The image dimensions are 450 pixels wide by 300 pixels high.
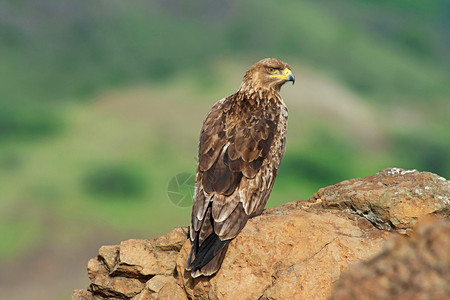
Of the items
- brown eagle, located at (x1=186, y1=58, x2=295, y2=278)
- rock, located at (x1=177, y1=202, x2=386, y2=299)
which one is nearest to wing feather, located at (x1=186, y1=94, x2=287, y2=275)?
brown eagle, located at (x1=186, y1=58, x2=295, y2=278)

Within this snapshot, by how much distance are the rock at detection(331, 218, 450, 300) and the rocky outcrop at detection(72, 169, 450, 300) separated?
3.07m

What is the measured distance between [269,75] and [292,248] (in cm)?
334

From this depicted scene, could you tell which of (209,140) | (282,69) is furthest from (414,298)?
(282,69)

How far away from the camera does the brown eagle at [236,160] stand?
7270 mm

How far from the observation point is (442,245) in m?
3.54

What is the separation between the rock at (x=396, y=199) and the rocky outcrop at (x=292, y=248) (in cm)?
1

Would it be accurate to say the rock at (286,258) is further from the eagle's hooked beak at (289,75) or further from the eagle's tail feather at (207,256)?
the eagle's hooked beak at (289,75)

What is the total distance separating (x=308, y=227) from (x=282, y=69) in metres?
3.13

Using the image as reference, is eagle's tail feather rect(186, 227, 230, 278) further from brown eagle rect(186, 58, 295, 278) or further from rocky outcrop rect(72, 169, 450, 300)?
rocky outcrop rect(72, 169, 450, 300)

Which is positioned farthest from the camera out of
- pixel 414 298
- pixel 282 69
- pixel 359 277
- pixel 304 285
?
pixel 282 69

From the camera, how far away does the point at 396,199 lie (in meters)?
7.50

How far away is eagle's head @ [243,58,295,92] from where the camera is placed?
30.4 ft

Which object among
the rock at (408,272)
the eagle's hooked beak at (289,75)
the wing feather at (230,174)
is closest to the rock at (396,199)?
the wing feather at (230,174)

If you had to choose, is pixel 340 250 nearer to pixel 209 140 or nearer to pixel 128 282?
pixel 209 140
